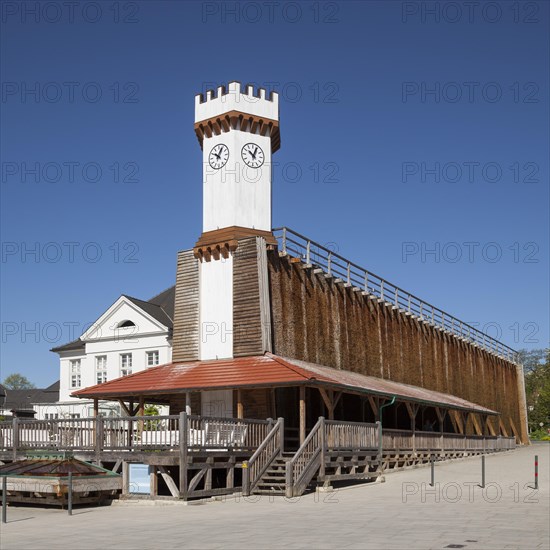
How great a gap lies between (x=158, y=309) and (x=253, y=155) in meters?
17.5

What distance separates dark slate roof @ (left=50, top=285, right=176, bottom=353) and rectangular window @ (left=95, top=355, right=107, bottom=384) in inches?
94.7

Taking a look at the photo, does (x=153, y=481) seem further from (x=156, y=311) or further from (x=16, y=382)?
(x=16, y=382)

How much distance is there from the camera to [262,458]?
2456cm

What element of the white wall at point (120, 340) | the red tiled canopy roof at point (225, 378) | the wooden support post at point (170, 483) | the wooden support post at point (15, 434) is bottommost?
the wooden support post at point (170, 483)

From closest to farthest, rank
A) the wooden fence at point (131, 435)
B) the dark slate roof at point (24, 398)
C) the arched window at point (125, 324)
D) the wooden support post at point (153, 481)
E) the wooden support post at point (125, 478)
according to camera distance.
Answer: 1. the wooden support post at point (153, 481)
2. the wooden support post at point (125, 478)
3. the wooden fence at point (131, 435)
4. the arched window at point (125, 324)
5. the dark slate roof at point (24, 398)

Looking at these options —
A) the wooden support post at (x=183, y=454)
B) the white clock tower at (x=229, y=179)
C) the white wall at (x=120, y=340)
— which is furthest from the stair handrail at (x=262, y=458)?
the white wall at (x=120, y=340)

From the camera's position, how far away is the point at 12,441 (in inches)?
1046

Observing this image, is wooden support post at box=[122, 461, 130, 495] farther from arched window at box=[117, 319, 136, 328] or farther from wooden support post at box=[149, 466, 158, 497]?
arched window at box=[117, 319, 136, 328]

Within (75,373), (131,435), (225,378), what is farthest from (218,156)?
(75,373)

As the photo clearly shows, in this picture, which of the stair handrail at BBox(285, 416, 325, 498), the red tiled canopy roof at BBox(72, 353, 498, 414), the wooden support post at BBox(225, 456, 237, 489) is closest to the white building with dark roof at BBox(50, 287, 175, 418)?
the red tiled canopy roof at BBox(72, 353, 498, 414)

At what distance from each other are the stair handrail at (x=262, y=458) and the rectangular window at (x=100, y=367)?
24655mm

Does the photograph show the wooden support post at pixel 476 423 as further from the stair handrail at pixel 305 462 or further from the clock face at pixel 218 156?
the stair handrail at pixel 305 462

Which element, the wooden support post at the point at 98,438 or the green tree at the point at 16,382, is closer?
the wooden support post at the point at 98,438

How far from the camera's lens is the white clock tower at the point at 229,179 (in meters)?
31.4
